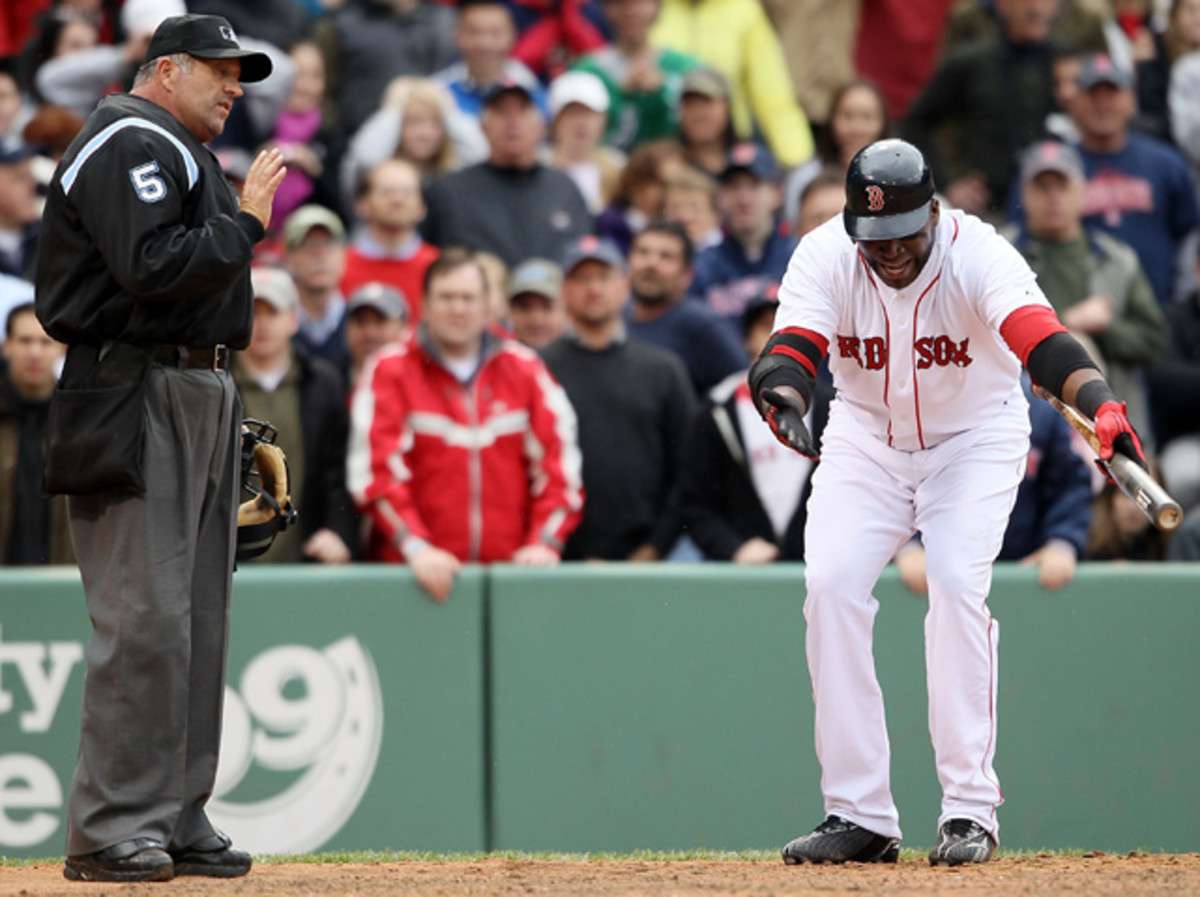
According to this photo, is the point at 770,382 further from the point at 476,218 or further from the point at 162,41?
the point at 476,218

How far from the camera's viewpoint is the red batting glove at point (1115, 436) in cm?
583

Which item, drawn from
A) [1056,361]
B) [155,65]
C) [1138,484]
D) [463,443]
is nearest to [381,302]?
[463,443]

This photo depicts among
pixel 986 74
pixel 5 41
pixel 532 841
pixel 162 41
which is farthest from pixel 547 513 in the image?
pixel 5 41

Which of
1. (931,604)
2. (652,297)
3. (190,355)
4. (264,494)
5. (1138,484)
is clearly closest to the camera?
(1138,484)

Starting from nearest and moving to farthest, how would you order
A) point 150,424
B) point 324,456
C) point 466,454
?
point 150,424, point 466,454, point 324,456

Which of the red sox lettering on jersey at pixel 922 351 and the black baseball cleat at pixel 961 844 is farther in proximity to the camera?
the red sox lettering on jersey at pixel 922 351

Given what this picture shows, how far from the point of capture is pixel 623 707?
8586 mm

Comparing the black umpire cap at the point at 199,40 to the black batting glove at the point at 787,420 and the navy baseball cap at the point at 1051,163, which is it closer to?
the black batting glove at the point at 787,420

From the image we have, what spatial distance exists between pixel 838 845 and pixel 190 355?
2.64 meters

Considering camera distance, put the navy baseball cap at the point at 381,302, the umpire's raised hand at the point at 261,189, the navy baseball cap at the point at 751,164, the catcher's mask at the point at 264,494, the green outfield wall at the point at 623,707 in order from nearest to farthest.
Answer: the umpire's raised hand at the point at 261,189
the catcher's mask at the point at 264,494
the green outfield wall at the point at 623,707
the navy baseball cap at the point at 381,302
the navy baseball cap at the point at 751,164

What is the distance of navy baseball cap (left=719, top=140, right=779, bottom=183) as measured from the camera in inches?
448

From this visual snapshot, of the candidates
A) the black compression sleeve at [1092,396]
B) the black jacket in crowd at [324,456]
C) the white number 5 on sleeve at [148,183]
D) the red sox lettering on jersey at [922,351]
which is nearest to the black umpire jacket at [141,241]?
the white number 5 on sleeve at [148,183]

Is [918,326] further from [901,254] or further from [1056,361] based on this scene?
[1056,361]

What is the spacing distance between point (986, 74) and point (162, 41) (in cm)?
728
